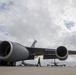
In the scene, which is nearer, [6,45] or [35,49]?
[6,45]

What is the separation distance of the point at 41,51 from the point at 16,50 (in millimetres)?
8213

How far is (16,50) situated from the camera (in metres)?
19.4

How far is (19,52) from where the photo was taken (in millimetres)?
20094

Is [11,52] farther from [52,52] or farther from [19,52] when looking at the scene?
[52,52]

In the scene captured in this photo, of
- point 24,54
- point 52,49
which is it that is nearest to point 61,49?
point 52,49

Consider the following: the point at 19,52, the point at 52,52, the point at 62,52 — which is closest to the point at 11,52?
the point at 19,52

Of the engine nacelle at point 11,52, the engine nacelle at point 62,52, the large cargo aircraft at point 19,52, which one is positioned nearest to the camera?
the engine nacelle at point 11,52

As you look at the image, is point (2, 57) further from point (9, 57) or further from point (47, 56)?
point (47, 56)

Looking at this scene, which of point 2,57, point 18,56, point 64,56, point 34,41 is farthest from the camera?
point 34,41

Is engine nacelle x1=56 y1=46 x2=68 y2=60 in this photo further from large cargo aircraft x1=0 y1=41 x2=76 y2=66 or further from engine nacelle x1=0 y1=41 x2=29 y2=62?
engine nacelle x1=0 y1=41 x2=29 y2=62

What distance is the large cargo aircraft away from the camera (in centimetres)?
1903

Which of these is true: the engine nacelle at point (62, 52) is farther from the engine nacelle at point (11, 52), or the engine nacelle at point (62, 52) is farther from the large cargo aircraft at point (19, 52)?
the engine nacelle at point (11, 52)

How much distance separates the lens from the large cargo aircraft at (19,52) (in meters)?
19.0

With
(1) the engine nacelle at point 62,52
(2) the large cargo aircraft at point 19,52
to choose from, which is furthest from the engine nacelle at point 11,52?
(1) the engine nacelle at point 62,52
